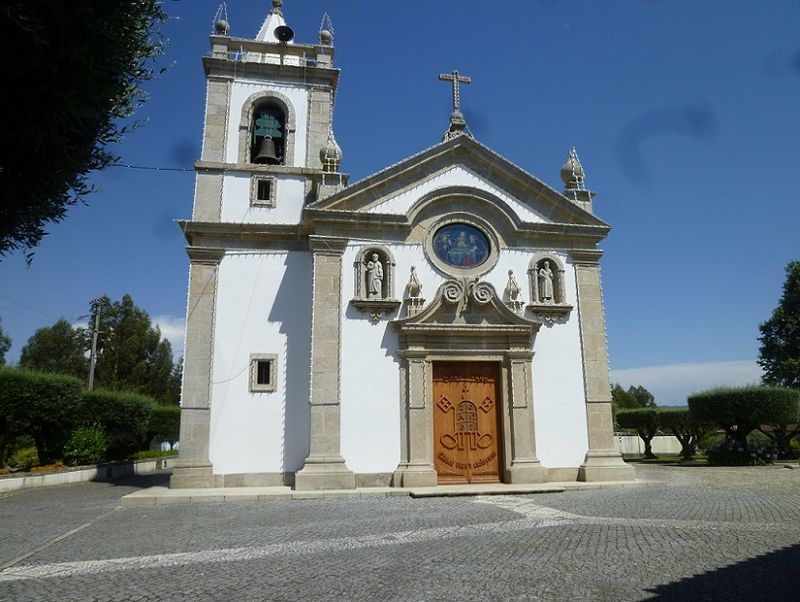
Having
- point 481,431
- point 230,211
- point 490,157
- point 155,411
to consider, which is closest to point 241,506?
point 481,431

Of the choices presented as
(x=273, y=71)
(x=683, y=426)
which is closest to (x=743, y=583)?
(x=273, y=71)

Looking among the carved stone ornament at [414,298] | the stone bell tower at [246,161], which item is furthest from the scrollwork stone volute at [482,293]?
the stone bell tower at [246,161]

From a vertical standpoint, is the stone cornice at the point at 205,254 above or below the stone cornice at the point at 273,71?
below

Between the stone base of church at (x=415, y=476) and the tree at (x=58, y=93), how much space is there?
28.9ft

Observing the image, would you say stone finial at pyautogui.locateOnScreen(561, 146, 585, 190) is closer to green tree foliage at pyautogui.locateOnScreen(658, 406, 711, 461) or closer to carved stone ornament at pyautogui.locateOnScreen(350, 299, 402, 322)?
carved stone ornament at pyautogui.locateOnScreen(350, 299, 402, 322)

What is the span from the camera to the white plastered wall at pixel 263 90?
1653 cm

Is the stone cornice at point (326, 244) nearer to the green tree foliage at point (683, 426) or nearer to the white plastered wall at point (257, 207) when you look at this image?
the white plastered wall at point (257, 207)

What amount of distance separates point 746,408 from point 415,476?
14040 millimetres

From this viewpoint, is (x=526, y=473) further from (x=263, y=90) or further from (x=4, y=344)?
(x=4, y=344)

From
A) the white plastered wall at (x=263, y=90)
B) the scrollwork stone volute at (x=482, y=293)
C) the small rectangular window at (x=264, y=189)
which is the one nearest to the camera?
the scrollwork stone volute at (x=482, y=293)

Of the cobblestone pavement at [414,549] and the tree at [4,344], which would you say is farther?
the tree at [4,344]

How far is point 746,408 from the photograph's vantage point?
829 inches

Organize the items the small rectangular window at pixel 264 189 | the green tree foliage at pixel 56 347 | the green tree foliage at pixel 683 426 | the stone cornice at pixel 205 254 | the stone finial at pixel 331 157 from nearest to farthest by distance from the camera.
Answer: the stone cornice at pixel 205 254 → the stone finial at pixel 331 157 → the small rectangular window at pixel 264 189 → the green tree foliage at pixel 683 426 → the green tree foliage at pixel 56 347

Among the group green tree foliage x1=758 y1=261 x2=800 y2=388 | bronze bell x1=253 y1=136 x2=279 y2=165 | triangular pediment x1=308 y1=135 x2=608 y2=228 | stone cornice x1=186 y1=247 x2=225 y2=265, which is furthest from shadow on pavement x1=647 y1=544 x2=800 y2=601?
green tree foliage x1=758 y1=261 x2=800 y2=388
